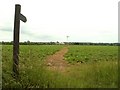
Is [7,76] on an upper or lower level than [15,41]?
lower

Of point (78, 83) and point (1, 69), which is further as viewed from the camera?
point (1, 69)

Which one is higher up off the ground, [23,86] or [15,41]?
[15,41]

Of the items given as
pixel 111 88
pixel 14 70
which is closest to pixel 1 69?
pixel 14 70

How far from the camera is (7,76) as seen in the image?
684cm

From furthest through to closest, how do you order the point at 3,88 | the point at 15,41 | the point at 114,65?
the point at 114,65
the point at 15,41
the point at 3,88

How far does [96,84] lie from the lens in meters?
6.82

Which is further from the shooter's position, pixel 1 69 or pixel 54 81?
pixel 1 69

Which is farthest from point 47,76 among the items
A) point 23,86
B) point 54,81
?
point 23,86

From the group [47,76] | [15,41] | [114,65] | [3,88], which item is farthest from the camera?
[114,65]

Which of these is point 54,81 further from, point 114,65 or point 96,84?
point 114,65

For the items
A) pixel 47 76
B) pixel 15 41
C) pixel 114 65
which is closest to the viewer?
pixel 47 76

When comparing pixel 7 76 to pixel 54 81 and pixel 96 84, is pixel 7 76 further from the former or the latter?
pixel 96 84

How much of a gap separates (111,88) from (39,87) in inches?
60.9

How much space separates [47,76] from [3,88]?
3.53ft
